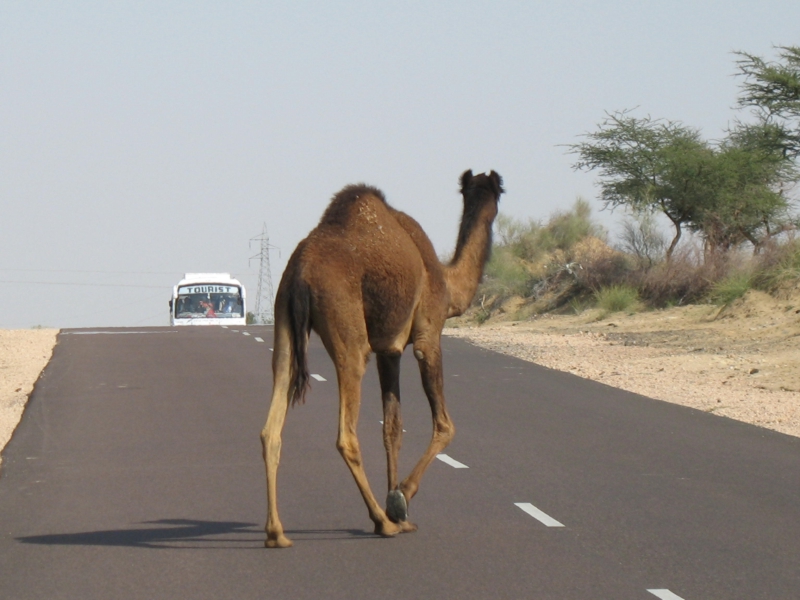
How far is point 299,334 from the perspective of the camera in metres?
8.05

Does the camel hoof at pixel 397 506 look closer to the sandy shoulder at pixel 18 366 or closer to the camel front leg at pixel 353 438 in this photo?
the camel front leg at pixel 353 438

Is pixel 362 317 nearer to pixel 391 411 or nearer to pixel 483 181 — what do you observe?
pixel 391 411

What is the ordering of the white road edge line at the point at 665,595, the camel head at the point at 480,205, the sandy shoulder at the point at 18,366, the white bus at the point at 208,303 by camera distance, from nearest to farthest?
the white road edge line at the point at 665,595 → the camel head at the point at 480,205 → the sandy shoulder at the point at 18,366 → the white bus at the point at 208,303

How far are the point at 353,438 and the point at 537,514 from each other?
1897mm

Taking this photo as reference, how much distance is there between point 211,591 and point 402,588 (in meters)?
1.05

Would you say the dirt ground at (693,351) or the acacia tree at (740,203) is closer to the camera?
the dirt ground at (693,351)

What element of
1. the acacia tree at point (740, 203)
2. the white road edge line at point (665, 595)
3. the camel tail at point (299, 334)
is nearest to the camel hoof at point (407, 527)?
the camel tail at point (299, 334)

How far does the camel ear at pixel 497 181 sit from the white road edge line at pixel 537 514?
7.88 ft

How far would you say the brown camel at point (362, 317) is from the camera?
8.04 metres

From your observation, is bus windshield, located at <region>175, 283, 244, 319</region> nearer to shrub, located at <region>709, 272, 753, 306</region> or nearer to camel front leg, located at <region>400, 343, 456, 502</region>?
shrub, located at <region>709, 272, 753, 306</region>

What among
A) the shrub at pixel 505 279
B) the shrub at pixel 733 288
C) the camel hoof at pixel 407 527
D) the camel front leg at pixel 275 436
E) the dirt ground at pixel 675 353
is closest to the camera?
the camel front leg at pixel 275 436

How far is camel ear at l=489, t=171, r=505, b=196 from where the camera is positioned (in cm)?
988

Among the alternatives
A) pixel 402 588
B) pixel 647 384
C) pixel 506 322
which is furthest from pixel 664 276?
pixel 402 588

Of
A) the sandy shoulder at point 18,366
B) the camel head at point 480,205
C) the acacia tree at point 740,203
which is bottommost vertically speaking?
the sandy shoulder at point 18,366
